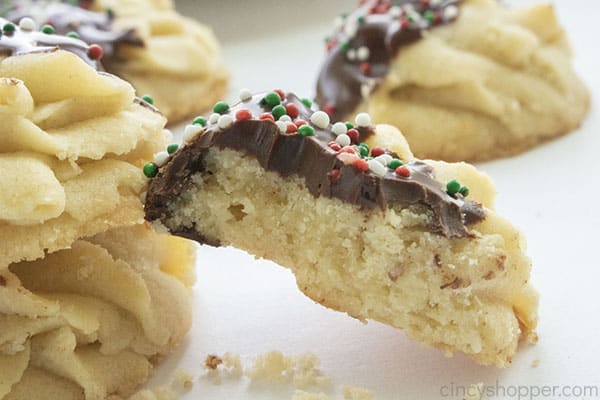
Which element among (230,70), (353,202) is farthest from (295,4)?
(353,202)

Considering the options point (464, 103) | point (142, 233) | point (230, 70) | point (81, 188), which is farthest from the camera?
point (230, 70)

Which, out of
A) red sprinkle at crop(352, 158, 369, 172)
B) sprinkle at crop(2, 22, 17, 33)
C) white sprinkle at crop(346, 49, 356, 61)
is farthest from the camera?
white sprinkle at crop(346, 49, 356, 61)

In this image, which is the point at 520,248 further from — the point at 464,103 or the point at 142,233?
the point at 464,103

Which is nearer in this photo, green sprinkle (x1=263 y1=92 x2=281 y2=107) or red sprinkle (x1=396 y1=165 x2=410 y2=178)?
red sprinkle (x1=396 y1=165 x2=410 y2=178)

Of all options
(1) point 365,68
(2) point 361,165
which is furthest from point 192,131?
(1) point 365,68

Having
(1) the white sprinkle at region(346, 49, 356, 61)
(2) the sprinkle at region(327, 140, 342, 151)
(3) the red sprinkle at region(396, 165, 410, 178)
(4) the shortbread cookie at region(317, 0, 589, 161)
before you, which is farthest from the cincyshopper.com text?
(1) the white sprinkle at region(346, 49, 356, 61)

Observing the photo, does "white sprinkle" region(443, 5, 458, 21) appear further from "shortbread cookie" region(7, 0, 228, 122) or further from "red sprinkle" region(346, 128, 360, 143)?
"red sprinkle" region(346, 128, 360, 143)

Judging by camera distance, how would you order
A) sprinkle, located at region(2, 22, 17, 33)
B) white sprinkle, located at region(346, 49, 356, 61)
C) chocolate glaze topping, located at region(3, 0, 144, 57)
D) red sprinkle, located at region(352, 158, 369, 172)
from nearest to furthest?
red sprinkle, located at region(352, 158, 369, 172), sprinkle, located at region(2, 22, 17, 33), white sprinkle, located at region(346, 49, 356, 61), chocolate glaze topping, located at region(3, 0, 144, 57)
